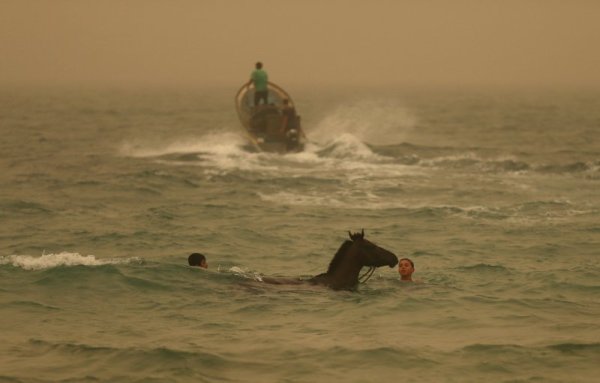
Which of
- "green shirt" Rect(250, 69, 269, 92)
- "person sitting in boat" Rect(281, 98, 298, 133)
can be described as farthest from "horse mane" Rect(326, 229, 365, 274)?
"person sitting in boat" Rect(281, 98, 298, 133)

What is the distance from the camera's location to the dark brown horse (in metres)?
15.8

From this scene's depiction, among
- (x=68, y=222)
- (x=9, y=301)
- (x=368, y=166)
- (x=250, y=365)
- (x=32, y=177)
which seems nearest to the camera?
(x=250, y=365)

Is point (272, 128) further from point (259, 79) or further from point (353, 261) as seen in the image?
point (353, 261)

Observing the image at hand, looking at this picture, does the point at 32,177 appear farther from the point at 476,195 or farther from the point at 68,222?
the point at 476,195

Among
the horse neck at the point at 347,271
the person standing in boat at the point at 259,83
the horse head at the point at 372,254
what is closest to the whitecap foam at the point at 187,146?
the person standing in boat at the point at 259,83

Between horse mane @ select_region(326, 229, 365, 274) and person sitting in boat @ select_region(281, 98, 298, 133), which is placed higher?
person sitting in boat @ select_region(281, 98, 298, 133)

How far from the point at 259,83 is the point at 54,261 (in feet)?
76.9

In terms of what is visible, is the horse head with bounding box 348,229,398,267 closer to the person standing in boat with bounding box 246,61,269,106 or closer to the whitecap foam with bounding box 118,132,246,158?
the person standing in boat with bounding box 246,61,269,106

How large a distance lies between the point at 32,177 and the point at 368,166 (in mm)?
12567

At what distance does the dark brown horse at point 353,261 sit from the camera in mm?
15812

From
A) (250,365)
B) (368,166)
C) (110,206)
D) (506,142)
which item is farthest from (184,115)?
(250,365)

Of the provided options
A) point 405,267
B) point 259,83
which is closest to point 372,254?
point 405,267

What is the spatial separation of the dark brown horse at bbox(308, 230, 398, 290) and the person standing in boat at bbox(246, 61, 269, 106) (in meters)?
25.0

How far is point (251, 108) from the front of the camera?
139ft
